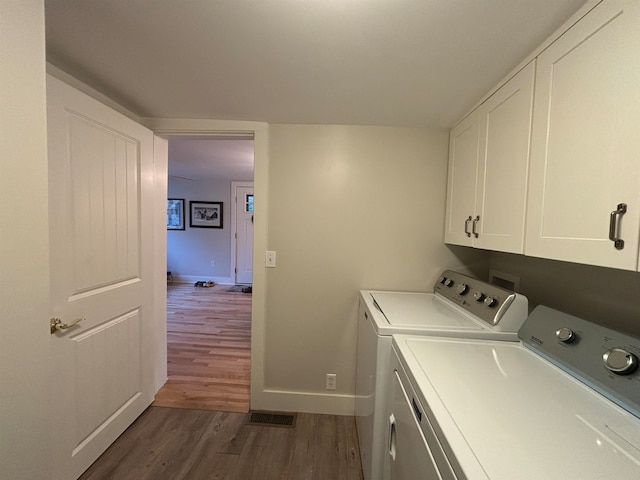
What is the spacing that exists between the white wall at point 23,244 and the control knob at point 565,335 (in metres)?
1.65

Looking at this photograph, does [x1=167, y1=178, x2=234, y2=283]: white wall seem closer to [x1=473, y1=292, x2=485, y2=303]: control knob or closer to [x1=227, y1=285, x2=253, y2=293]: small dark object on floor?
[x1=227, y1=285, x2=253, y2=293]: small dark object on floor

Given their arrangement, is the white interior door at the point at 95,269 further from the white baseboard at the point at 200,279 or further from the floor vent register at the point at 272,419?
the white baseboard at the point at 200,279

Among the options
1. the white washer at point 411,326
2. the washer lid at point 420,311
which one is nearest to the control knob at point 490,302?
the white washer at point 411,326

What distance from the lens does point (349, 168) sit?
1870mm

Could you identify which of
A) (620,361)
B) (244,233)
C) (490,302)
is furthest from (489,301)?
(244,233)

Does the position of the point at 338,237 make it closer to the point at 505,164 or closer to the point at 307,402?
the point at 505,164

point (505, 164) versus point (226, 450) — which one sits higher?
point (505, 164)

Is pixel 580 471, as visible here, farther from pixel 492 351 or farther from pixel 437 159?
pixel 437 159

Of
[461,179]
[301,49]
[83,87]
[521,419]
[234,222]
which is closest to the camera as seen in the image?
[521,419]

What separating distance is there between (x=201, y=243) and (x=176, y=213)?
0.82 metres

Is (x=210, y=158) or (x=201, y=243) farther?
(x=201, y=243)

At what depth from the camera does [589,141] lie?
2.59ft

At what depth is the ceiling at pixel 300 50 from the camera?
0.88 m

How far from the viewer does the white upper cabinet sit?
1.08 meters
